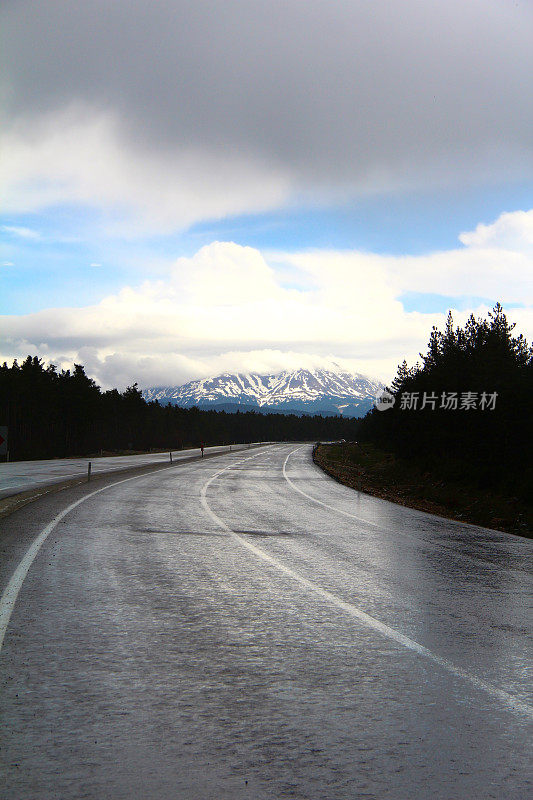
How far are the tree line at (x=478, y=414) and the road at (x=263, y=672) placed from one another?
65.7 ft

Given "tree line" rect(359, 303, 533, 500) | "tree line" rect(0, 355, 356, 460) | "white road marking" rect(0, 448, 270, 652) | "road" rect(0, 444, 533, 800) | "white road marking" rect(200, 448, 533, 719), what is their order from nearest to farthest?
"road" rect(0, 444, 533, 800) → "white road marking" rect(200, 448, 533, 719) → "white road marking" rect(0, 448, 270, 652) → "tree line" rect(359, 303, 533, 500) → "tree line" rect(0, 355, 356, 460)

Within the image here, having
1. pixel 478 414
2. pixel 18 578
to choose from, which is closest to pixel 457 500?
pixel 478 414

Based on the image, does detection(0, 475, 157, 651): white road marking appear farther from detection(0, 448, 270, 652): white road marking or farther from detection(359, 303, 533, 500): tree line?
detection(359, 303, 533, 500): tree line

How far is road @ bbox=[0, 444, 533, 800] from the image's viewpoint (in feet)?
11.4

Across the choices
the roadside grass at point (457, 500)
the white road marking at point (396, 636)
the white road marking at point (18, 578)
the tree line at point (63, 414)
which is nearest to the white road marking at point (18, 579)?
the white road marking at point (18, 578)

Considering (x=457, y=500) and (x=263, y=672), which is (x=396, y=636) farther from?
(x=457, y=500)

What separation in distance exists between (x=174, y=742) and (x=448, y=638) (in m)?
3.13

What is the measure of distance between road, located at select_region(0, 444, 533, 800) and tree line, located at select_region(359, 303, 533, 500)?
2001cm

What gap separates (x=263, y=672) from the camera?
5.02 meters

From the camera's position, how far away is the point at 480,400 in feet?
107

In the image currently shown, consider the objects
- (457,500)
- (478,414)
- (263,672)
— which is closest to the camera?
(263,672)

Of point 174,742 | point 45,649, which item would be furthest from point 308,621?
point 174,742

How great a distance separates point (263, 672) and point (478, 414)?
1166 inches

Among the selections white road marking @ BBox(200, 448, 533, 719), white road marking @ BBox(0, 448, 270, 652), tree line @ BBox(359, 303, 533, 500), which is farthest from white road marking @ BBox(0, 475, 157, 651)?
tree line @ BBox(359, 303, 533, 500)
